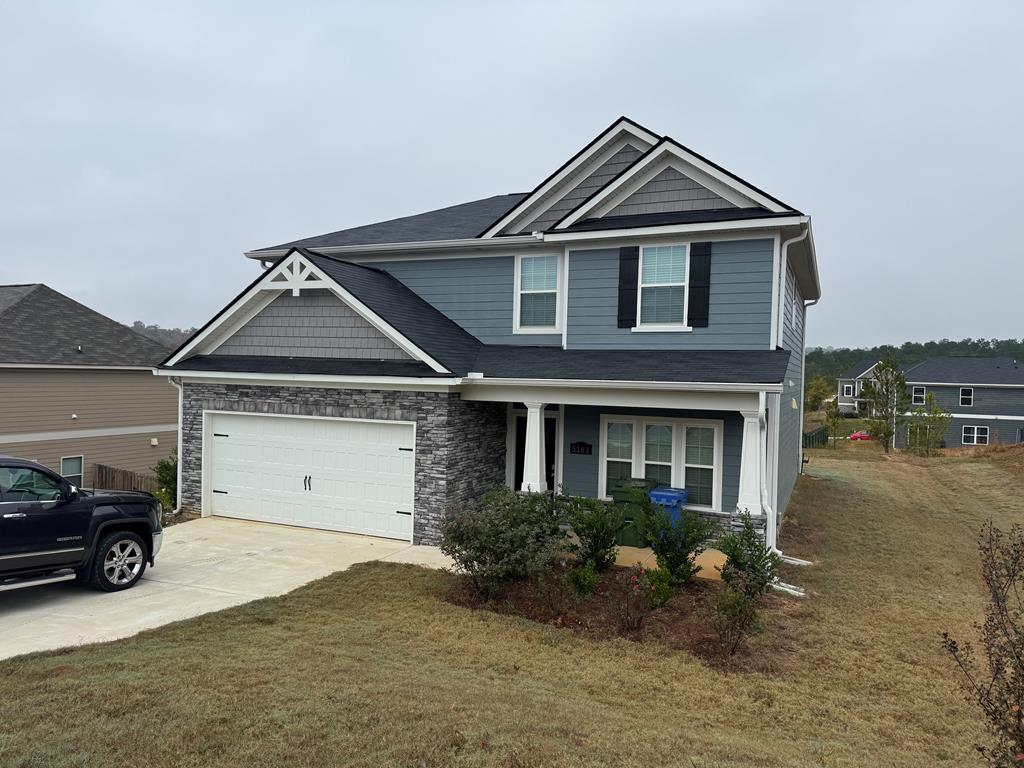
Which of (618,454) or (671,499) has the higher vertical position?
(618,454)

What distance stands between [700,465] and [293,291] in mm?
8169

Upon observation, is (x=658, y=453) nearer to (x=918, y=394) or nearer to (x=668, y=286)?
(x=668, y=286)

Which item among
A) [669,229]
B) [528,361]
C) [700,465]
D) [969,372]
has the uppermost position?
[669,229]

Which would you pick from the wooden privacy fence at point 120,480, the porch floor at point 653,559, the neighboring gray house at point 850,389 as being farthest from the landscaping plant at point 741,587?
the neighboring gray house at point 850,389

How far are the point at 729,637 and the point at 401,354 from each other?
7243 millimetres

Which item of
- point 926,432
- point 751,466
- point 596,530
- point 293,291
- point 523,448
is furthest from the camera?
point 926,432

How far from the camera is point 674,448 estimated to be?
11.8 meters

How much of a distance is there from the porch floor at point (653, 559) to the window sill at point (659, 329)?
12.6 ft

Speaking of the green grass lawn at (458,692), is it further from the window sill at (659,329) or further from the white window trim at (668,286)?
the white window trim at (668,286)

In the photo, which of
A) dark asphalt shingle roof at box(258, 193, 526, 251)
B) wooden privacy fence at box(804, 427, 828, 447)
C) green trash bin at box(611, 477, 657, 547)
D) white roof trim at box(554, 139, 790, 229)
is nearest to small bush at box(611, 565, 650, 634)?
green trash bin at box(611, 477, 657, 547)

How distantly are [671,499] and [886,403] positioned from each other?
29.4 meters

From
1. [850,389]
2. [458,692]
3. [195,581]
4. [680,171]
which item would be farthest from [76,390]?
[850,389]

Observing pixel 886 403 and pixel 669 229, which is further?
pixel 886 403

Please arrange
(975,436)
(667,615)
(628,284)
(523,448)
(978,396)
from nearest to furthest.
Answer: (667,615), (628,284), (523,448), (975,436), (978,396)
